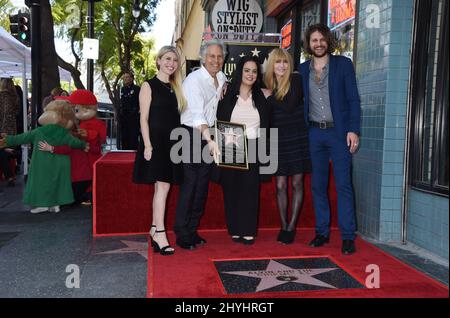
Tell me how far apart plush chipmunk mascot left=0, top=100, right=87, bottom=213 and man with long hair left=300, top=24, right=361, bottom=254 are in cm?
325

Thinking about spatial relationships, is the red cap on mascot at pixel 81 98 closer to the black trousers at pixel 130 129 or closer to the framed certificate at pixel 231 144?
the framed certificate at pixel 231 144

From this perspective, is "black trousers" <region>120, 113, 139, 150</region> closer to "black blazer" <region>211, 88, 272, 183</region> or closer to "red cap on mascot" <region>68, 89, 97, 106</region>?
"red cap on mascot" <region>68, 89, 97, 106</region>

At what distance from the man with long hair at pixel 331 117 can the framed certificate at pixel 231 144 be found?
0.68 metres

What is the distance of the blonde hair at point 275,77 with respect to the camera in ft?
14.3

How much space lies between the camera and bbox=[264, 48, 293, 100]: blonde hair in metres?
4.35

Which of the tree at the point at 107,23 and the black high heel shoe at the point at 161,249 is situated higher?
the tree at the point at 107,23

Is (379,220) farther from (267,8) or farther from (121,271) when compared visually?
(267,8)

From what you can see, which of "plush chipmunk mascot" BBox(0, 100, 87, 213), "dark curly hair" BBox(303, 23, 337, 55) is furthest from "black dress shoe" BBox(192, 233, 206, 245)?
"plush chipmunk mascot" BBox(0, 100, 87, 213)

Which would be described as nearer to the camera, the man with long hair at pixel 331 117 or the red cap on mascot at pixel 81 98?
the man with long hair at pixel 331 117

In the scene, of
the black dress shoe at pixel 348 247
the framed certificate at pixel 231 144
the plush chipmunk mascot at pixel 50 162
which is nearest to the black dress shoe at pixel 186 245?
the framed certificate at pixel 231 144

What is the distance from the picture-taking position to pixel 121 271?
383cm

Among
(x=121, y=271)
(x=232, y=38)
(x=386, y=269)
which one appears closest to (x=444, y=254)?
(x=386, y=269)

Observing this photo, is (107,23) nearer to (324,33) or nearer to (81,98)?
(81,98)

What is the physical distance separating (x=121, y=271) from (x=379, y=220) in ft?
8.29
